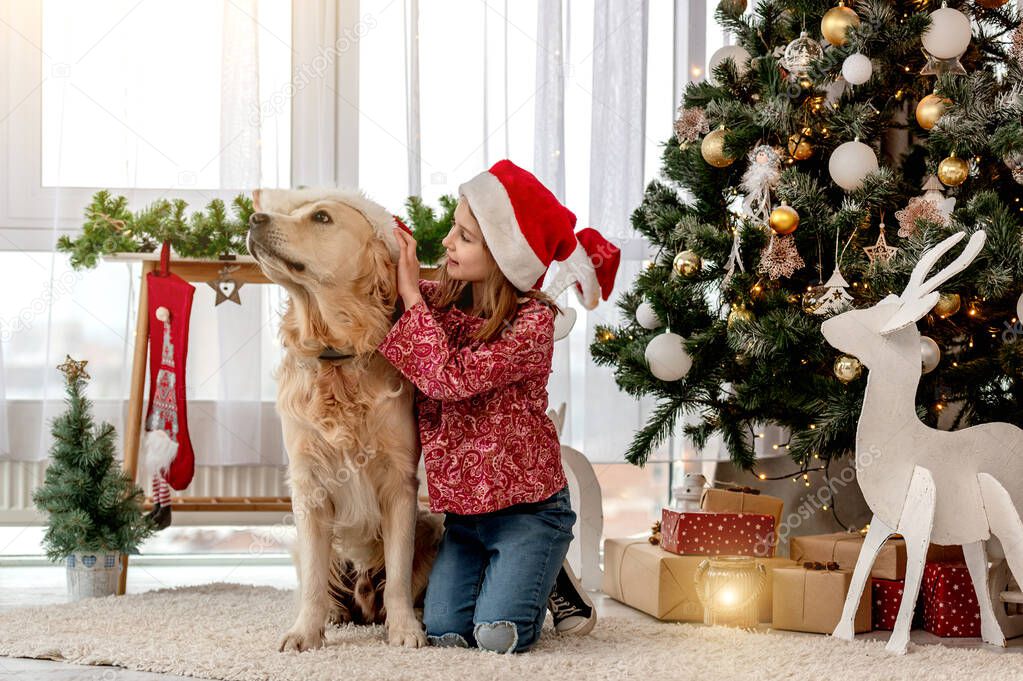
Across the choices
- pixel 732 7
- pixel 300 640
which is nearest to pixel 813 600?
pixel 300 640

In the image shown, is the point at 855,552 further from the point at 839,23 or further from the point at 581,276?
the point at 839,23

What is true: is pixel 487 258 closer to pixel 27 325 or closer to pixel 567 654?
pixel 567 654

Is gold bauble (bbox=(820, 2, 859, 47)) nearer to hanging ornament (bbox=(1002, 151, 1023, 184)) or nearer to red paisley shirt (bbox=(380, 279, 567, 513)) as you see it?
hanging ornament (bbox=(1002, 151, 1023, 184))

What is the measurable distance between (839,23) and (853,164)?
1.13ft

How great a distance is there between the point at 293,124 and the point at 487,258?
1766mm

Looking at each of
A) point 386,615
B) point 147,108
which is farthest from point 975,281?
point 147,108

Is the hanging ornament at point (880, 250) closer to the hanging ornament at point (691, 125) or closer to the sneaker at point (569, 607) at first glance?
the hanging ornament at point (691, 125)

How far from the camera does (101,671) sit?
5.84 ft

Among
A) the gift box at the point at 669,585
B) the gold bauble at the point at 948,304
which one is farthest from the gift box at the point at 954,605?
the gold bauble at the point at 948,304

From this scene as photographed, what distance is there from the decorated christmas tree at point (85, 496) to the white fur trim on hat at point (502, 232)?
1.25m

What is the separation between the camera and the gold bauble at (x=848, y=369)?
2.26 m

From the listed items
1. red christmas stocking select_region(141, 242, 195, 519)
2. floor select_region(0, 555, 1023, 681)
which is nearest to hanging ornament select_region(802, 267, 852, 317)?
floor select_region(0, 555, 1023, 681)

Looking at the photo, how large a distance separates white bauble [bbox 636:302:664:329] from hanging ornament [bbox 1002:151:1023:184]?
2.96ft

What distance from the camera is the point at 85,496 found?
2.52 meters
